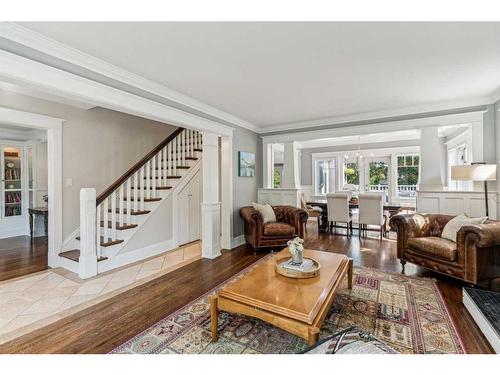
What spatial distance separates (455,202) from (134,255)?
5138 mm

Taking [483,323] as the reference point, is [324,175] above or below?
above

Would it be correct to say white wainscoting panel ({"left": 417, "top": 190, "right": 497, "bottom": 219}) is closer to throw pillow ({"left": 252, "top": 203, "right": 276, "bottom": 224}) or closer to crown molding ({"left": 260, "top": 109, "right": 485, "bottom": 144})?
crown molding ({"left": 260, "top": 109, "right": 485, "bottom": 144})

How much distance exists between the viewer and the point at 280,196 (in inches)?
207

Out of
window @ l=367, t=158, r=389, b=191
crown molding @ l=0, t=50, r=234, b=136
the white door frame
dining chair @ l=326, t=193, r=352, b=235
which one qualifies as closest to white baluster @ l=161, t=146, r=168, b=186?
crown molding @ l=0, t=50, r=234, b=136

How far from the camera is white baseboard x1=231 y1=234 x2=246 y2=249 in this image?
4.58m

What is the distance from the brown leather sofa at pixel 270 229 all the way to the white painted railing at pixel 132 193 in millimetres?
1637

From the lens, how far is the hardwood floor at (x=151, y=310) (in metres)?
1.84

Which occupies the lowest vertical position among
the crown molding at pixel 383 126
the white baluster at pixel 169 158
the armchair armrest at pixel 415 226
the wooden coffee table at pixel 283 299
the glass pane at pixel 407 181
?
the wooden coffee table at pixel 283 299

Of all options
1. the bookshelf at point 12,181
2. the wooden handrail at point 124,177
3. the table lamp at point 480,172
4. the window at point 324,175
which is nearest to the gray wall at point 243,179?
the wooden handrail at point 124,177

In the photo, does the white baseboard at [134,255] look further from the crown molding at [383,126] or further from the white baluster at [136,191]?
the crown molding at [383,126]

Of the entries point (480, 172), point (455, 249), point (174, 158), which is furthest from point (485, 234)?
point (174, 158)

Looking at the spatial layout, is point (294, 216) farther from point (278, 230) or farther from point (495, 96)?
point (495, 96)
